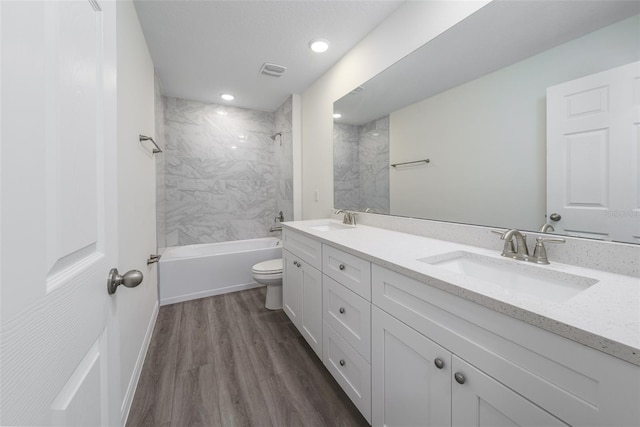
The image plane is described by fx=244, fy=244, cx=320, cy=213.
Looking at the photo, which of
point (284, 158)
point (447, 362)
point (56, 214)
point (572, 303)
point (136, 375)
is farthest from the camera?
point (284, 158)

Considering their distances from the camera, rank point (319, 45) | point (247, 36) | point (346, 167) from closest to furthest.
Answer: point (247, 36) → point (319, 45) → point (346, 167)

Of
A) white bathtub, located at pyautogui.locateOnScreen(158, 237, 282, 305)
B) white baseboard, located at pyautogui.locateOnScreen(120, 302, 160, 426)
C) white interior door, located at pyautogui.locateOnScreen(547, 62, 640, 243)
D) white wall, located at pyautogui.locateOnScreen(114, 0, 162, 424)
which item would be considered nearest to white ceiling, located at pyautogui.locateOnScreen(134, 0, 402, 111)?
white wall, located at pyautogui.locateOnScreen(114, 0, 162, 424)

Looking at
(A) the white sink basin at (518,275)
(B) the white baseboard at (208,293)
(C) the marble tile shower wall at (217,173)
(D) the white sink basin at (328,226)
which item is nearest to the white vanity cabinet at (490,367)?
(A) the white sink basin at (518,275)

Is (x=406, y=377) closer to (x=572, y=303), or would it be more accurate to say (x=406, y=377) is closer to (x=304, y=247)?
(x=572, y=303)

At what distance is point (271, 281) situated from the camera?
234 cm

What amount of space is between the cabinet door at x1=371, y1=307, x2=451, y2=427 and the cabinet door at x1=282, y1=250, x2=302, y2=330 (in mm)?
846

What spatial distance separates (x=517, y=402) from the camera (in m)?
0.61

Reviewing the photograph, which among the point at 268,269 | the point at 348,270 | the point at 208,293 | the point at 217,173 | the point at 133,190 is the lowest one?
the point at 208,293

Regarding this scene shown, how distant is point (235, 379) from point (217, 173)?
8.54 ft

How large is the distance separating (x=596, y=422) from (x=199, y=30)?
8.81ft

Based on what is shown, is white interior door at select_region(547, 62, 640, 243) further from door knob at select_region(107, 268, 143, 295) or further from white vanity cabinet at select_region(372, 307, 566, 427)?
door knob at select_region(107, 268, 143, 295)

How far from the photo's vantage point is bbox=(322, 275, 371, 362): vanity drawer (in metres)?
1.13

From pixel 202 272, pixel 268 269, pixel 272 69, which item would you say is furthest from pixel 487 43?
pixel 202 272

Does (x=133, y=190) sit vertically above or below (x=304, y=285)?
above
